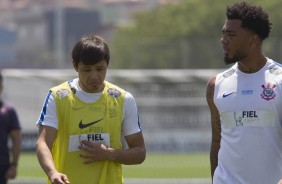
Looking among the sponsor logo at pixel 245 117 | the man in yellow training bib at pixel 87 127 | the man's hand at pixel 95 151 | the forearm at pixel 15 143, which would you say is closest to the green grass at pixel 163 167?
the forearm at pixel 15 143

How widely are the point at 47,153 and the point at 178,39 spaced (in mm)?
30537

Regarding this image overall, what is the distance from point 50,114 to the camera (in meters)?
7.88

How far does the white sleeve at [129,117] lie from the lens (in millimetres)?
8016

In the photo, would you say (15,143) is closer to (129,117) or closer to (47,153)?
(129,117)

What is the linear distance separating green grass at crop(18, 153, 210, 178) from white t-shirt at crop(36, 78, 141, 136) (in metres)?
14.9

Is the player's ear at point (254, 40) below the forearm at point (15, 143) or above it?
above

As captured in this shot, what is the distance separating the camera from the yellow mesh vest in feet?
25.9

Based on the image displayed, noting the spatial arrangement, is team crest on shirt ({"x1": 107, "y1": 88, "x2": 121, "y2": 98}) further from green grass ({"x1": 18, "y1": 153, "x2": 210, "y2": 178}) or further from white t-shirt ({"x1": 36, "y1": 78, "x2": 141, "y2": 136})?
green grass ({"x1": 18, "y1": 153, "x2": 210, "y2": 178})

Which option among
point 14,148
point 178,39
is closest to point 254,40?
point 14,148

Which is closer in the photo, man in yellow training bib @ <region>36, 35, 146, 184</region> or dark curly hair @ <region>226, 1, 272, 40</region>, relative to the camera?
man in yellow training bib @ <region>36, 35, 146, 184</region>

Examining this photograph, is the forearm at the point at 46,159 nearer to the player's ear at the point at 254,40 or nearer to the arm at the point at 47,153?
the arm at the point at 47,153

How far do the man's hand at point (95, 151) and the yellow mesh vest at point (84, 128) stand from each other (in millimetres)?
59

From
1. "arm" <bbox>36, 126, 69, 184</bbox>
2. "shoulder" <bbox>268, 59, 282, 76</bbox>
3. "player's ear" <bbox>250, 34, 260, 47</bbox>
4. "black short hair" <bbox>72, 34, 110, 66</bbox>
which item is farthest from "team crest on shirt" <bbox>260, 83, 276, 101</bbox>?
"arm" <bbox>36, 126, 69, 184</bbox>

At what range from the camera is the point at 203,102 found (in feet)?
117
